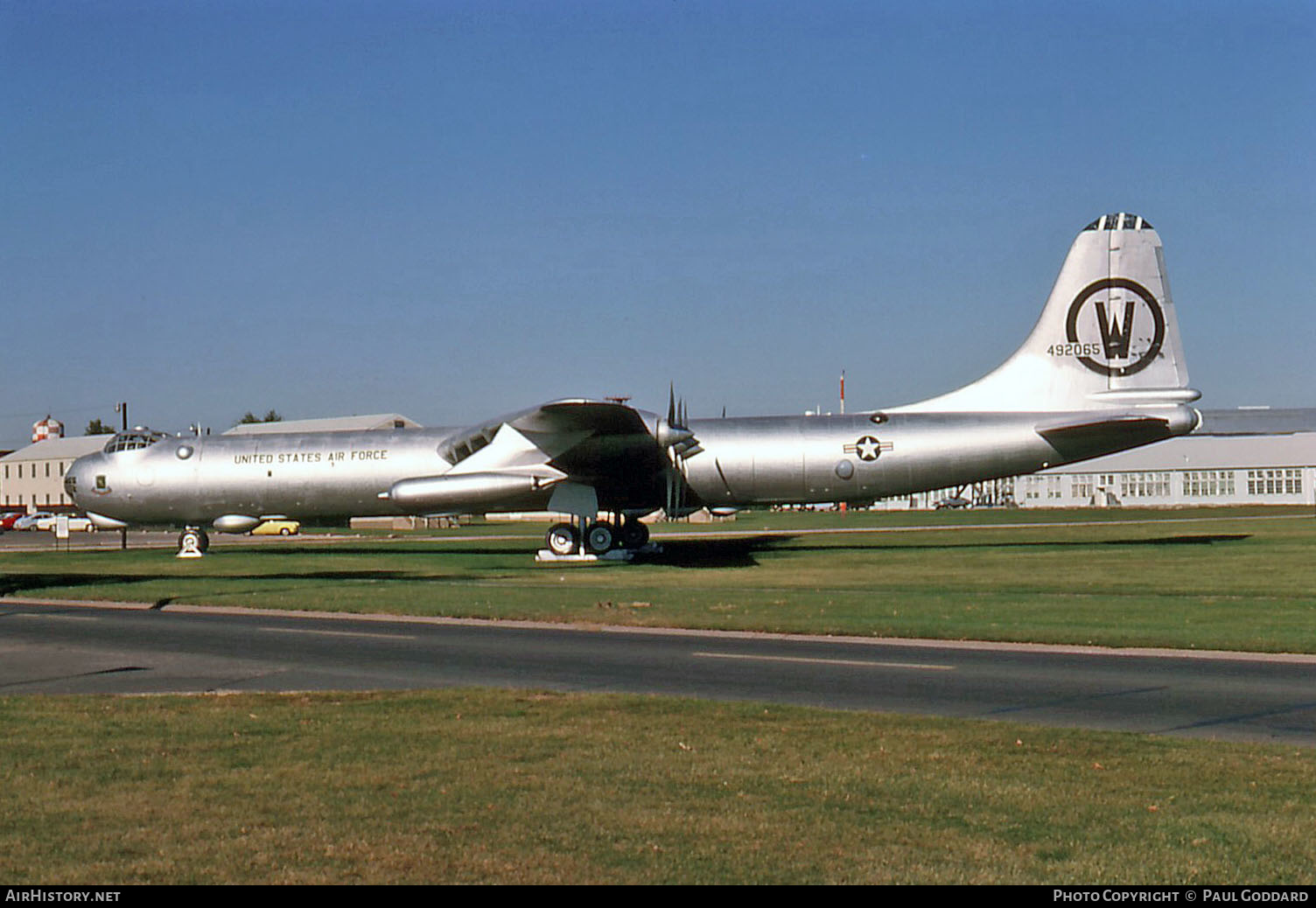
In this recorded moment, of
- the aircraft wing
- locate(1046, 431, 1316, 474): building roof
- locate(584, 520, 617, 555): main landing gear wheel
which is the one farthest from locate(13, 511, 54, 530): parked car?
locate(1046, 431, 1316, 474): building roof

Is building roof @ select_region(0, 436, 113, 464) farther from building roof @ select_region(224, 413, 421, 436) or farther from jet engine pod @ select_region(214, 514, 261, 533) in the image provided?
jet engine pod @ select_region(214, 514, 261, 533)

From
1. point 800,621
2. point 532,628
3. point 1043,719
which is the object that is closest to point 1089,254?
point 800,621

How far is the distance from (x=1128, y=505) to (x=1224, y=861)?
98883mm

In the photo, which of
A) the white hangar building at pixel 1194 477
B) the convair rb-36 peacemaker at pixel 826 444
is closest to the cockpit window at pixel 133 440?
the convair rb-36 peacemaker at pixel 826 444

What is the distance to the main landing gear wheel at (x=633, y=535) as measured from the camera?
39156 mm

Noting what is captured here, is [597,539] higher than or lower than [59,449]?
lower

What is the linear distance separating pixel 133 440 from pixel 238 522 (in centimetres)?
518

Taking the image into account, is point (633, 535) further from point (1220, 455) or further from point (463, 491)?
point (1220, 455)

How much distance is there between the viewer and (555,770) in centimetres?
893

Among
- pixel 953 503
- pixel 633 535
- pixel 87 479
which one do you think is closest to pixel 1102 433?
pixel 633 535

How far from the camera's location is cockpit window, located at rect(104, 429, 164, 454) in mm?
40531

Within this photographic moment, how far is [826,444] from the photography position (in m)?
35.7
